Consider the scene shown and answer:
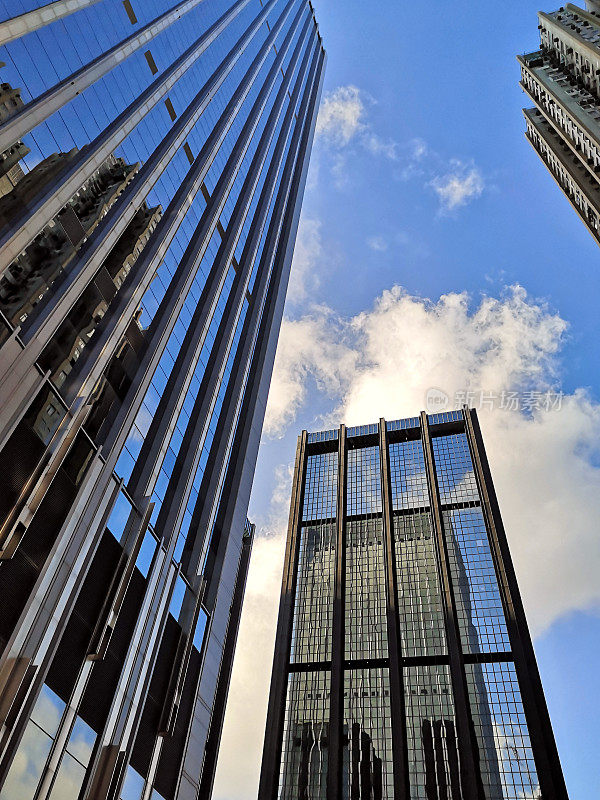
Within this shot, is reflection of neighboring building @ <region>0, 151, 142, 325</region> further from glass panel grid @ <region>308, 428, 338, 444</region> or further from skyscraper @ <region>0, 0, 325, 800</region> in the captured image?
glass panel grid @ <region>308, 428, 338, 444</region>

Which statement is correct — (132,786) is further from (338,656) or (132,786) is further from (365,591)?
(365,591)

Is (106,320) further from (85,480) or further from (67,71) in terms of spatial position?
(67,71)

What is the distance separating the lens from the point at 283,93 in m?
77.4

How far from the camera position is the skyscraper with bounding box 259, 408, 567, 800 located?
6988cm

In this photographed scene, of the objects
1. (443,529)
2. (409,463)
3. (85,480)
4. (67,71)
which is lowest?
(85,480)

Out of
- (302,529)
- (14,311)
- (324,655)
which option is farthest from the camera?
(302,529)

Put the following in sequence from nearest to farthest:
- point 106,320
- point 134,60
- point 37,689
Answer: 1. point 37,689
2. point 106,320
3. point 134,60

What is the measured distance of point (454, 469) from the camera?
10381cm

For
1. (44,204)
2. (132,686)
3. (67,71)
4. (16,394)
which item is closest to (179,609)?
(132,686)

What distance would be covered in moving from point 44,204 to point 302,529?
8445 centimetres

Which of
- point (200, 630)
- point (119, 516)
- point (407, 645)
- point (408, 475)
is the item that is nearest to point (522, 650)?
point (407, 645)

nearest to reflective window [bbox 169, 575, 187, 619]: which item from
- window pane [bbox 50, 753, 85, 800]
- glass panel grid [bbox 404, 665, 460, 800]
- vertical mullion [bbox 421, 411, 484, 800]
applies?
window pane [bbox 50, 753, 85, 800]

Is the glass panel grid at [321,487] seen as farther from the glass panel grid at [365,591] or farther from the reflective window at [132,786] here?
the reflective window at [132,786]

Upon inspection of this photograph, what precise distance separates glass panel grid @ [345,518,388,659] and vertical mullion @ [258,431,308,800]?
8804 millimetres
